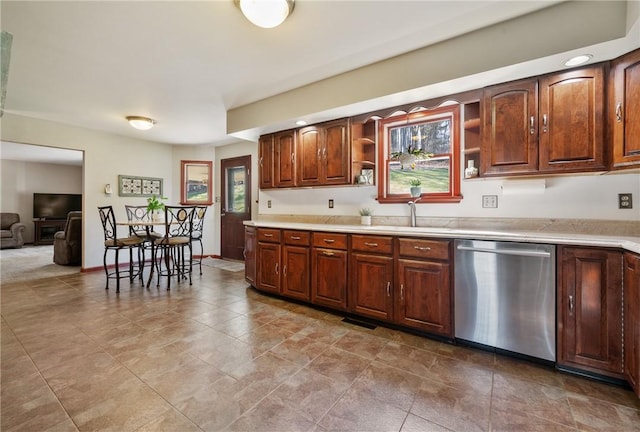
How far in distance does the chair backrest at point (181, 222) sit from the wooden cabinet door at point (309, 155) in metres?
1.88

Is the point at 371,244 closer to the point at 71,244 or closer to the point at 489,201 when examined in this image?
the point at 489,201

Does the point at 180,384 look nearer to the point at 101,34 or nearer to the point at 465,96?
the point at 101,34

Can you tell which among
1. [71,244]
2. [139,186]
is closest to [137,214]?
[139,186]

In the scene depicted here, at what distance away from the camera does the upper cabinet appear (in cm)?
204

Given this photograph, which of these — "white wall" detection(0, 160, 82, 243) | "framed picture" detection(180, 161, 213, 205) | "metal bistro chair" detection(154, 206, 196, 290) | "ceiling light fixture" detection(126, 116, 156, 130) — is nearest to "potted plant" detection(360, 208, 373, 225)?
"metal bistro chair" detection(154, 206, 196, 290)

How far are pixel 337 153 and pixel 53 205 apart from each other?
10.1m

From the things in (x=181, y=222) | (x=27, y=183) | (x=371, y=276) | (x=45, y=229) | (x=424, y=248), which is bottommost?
(x=371, y=276)

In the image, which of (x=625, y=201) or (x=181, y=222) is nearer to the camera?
(x=625, y=201)

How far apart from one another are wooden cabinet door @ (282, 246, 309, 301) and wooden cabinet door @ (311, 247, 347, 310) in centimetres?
10

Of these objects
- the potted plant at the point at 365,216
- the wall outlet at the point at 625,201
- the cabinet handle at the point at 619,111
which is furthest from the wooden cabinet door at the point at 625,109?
the potted plant at the point at 365,216

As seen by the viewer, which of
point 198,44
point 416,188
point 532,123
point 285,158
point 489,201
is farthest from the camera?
point 285,158

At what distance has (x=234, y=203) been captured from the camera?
604 centimetres

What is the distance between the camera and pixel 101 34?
91.3 inches

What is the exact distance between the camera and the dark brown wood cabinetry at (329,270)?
294 centimetres
